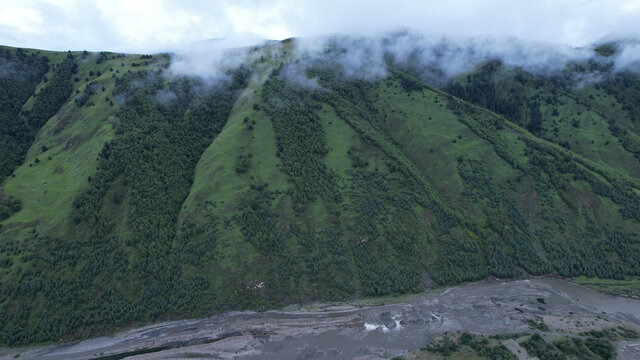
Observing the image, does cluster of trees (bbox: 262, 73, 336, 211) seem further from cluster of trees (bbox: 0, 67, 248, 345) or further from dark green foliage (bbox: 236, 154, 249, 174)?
cluster of trees (bbox: 0, 67, 248, 345)

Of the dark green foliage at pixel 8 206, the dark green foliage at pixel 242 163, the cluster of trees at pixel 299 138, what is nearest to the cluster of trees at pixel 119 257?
the dark green foliage at pixel 8 206

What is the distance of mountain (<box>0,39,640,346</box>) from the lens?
84.4 m

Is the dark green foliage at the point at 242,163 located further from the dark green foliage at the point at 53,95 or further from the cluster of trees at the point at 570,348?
the dark green foliage at the point at 53,95

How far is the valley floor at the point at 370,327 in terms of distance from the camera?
7125 centimetres

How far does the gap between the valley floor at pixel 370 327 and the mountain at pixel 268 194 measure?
4278mm

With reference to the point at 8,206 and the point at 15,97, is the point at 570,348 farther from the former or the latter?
the point at 15,97

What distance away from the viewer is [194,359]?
229ft

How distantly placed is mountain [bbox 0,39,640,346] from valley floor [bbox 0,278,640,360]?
14.0 ft

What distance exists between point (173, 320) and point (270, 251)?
29068 mm

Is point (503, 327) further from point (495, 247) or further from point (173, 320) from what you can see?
point (173, 320)

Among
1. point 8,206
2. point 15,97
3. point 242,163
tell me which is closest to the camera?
point 8,206

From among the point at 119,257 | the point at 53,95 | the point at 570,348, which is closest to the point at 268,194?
the point at 119,257

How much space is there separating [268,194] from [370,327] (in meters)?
49.9

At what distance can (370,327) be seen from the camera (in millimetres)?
77500
